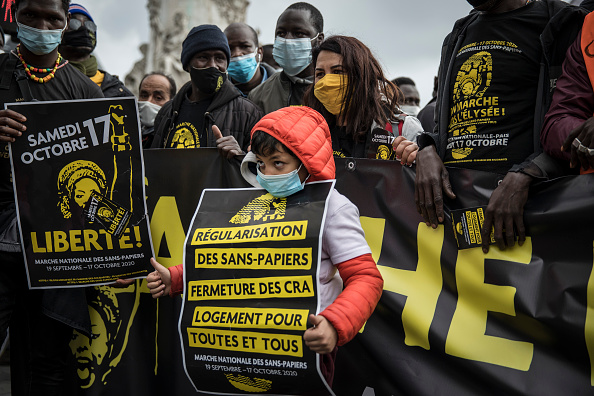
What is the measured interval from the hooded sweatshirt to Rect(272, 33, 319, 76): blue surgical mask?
2186 millimetres

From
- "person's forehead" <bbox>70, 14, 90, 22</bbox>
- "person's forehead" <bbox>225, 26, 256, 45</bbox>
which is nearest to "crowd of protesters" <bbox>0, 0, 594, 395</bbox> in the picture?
"person's forehead" <bbox>225, 26, 256, 45</bbox>

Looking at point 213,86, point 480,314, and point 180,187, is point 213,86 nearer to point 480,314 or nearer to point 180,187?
point 180,187

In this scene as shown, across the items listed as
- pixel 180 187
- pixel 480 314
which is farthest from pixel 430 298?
pixel 180 187

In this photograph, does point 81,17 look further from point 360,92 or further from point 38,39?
point 360,92

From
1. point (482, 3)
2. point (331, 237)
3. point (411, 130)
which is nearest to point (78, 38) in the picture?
point (411, 130)

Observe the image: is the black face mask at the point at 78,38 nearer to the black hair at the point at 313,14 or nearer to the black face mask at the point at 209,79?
the black face mask at the point at 209,79

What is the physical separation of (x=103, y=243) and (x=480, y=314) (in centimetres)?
194

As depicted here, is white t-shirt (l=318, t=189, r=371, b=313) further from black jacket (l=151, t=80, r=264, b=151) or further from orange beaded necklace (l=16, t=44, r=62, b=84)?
orange beaded necklace (l=16, t=44, r=62, b=84)

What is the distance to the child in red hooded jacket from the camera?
2266mm

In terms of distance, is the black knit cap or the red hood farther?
the black knit cap

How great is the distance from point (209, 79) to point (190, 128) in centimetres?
36

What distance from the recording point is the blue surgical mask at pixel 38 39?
10.6 feet

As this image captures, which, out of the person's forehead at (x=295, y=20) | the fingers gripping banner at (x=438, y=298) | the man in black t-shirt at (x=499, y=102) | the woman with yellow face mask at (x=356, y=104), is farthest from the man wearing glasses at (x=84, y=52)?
the man in black t-shirt at (x=499, y=102)

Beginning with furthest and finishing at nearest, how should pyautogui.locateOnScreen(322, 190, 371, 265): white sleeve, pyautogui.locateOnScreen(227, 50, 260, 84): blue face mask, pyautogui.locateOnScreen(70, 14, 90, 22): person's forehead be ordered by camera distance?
pyautogui.locateOnScreen(70, 14, 90, 22): person's forehead, pyautogui.locateOnScreen(227, 50, 260, 84): blue face mask, pyautogui.locateOnScreen(322, 190, 371, 265): white sleeve
